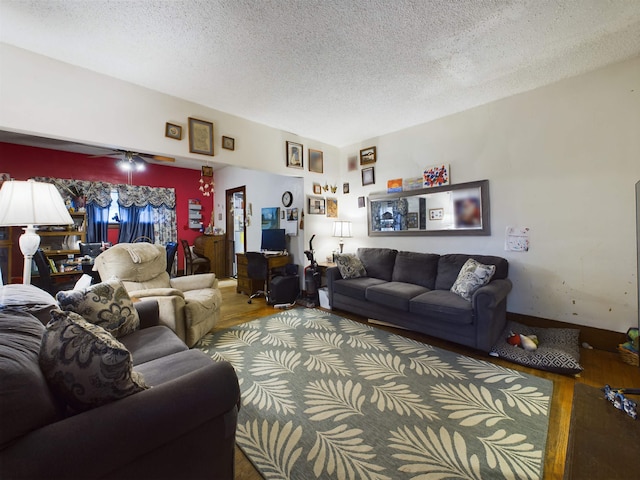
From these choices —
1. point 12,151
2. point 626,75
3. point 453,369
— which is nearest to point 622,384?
point 453,369

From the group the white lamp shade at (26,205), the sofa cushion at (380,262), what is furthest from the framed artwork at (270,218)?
the white lamp shade at (26,205)

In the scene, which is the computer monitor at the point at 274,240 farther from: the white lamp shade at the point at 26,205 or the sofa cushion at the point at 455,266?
the white lamp shade at the point at 26,205

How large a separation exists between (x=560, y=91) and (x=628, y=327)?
2352 mm

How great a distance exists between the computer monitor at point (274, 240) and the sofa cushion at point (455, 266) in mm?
2496

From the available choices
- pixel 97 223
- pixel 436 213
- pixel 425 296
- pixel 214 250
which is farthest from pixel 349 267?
pixel 97 223

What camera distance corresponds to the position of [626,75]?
2395mm

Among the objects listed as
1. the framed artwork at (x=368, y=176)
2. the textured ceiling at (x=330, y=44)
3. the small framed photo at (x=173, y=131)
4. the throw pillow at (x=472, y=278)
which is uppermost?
the textured ceiling at (x=330, y=44)

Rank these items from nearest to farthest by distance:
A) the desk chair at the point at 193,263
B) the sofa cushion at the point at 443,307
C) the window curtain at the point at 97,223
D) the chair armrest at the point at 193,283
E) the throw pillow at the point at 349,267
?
the sofa cushion at the point at 443,307 → the chair armrest at the point at 193,283 → the throw pillow at the point at 349,267 → the window curtain at the point at 97,223 → the desk chair at the point at 193,263

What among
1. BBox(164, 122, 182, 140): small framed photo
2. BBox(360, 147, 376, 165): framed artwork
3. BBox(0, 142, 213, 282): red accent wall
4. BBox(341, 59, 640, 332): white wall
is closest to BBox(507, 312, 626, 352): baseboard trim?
BBox(341, 59, 640, 332): white wall

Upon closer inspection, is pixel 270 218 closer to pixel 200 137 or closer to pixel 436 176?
pixel 200 137

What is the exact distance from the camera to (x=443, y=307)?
259 cm

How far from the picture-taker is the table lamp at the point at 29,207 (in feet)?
5.69

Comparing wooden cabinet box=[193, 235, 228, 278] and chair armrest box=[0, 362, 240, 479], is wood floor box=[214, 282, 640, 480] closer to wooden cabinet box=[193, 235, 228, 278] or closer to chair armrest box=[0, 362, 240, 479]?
chair armrest box=[0, 362, 240, 479]

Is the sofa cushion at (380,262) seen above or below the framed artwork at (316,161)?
below
